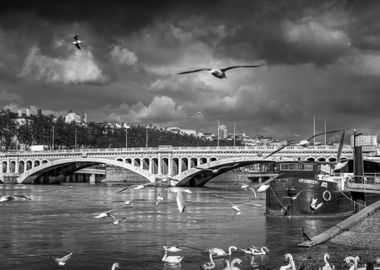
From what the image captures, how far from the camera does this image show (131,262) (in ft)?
110

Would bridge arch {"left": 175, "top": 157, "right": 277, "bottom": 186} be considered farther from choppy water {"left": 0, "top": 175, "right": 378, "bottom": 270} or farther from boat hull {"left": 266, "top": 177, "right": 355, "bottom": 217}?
boat hull {"left": 266, "top": 177, "right": 355, "bottom": 217}

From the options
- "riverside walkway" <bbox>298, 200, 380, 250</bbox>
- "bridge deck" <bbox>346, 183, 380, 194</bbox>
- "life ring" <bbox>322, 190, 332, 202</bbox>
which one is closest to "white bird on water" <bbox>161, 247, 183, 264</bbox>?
"riverside walkway" <bbox>298, 200, 380, 250</bbox>

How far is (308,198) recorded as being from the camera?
60125 millimetres

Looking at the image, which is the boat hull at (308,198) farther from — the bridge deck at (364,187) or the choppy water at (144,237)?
the bridge deck at (364,187)

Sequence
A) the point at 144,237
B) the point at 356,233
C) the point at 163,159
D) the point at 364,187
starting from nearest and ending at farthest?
the point at 356,233, the point at 144,237, the point at 364,187, the point at 163,159

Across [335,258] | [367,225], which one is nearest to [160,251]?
[335,258]

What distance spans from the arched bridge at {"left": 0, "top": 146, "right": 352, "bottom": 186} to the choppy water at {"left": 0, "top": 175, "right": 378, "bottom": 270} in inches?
1878

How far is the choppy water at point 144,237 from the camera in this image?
110 ft

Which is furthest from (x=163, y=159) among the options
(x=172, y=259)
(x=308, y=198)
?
(x=172, y=259)

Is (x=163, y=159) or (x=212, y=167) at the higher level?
(x=163, y=159)

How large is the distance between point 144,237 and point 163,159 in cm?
9280

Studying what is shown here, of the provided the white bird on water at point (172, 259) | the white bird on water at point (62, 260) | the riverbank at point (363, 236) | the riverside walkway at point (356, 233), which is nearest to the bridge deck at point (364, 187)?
the riverside walkway at point (356, 233)

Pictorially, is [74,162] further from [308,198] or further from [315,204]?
[315,204]

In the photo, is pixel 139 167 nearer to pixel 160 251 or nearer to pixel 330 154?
pixel 330 154
